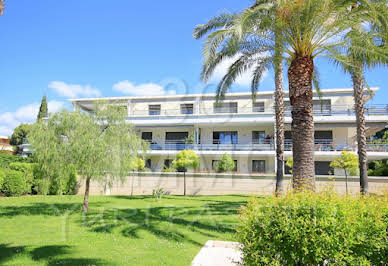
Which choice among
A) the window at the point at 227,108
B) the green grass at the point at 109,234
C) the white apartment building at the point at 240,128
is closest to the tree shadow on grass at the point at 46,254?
the green grass at the point at 109,234

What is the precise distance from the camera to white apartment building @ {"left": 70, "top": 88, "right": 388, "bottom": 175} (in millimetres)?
24156

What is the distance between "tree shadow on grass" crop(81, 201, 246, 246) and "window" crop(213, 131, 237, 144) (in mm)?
15751

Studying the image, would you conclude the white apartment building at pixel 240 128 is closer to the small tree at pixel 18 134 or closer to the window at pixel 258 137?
the window at pixel 258 137

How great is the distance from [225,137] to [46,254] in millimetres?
22796

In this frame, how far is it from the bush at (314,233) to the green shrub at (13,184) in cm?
1849

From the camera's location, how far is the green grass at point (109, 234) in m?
6.27

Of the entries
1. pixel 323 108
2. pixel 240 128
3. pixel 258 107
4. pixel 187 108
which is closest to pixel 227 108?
pixel 240 128

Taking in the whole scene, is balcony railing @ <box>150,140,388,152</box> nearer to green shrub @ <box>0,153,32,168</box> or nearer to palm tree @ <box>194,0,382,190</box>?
green shrub @ <box>0,153,32,168</box>

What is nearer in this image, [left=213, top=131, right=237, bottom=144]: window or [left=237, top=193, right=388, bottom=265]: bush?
[left=237, top=193, right=388, bottom=265]: bush

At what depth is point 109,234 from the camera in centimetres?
847

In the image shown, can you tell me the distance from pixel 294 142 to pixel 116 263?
5.39m

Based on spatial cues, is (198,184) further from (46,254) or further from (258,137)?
(46,254)

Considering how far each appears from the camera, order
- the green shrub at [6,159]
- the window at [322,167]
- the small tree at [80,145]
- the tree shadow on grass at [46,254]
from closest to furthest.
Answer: the tree shadow on grass at [46,254]
the small tree at [80,145]
the green shrub at [6,159]
the window at [322,167]

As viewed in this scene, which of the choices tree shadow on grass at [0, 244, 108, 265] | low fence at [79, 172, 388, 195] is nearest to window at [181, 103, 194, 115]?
low fence at [79, 172, 388, 195]
